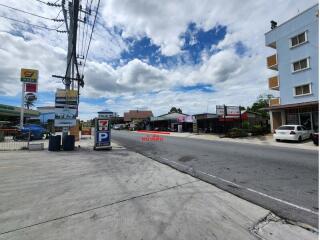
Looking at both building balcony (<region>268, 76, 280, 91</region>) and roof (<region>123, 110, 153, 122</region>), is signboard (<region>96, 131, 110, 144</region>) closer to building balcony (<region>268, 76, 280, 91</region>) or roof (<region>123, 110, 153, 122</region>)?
building balcony (<region>268, 76, 280, 91</region>)

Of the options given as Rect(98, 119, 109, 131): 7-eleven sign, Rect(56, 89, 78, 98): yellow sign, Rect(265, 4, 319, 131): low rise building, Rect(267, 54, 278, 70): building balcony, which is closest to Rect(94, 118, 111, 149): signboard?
Rect(98, 119, 109, 131): 7-eleven sign

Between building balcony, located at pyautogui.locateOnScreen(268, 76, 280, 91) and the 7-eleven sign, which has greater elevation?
building balcony, located at pyautogui.locateOnScreen(268, 76, 280, 91)

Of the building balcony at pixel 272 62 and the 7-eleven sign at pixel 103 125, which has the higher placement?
the building balcony at pixel 272 62

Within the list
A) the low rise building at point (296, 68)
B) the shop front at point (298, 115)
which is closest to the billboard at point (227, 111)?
the low rise building at point (296, 68)

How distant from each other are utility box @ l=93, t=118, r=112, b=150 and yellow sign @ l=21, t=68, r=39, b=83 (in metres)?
17.2

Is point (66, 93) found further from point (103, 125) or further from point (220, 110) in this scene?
point (220, 110)

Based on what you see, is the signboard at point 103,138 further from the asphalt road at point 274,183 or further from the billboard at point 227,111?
the billboard at point 227,111

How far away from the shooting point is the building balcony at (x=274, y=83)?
2747cm

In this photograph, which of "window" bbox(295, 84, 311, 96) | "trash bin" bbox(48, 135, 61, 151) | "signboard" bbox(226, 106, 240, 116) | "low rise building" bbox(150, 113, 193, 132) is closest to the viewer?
"trash bin" bbox(48, 135, 61, 151)

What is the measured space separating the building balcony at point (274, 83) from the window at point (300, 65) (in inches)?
98.2

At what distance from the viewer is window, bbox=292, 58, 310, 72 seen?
78.7ft

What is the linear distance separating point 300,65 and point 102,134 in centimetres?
2231

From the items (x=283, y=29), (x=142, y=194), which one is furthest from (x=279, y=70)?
(x=142, y=194)

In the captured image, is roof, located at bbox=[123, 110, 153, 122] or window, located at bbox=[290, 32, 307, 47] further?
roof, located at bbox=[123, 110, 153, 122]
